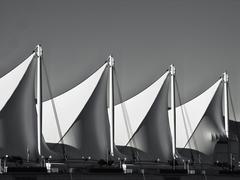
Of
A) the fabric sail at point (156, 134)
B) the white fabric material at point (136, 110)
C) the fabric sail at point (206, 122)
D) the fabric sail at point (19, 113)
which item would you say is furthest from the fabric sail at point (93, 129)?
the fabric sail at point (206, 122)

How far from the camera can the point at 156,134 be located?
44219 millimetres

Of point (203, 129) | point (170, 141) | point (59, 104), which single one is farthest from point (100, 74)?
point (203, 129)

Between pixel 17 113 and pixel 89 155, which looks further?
pixel 89 155

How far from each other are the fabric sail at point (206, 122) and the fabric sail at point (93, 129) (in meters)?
10.3

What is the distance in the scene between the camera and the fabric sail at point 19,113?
112 ft

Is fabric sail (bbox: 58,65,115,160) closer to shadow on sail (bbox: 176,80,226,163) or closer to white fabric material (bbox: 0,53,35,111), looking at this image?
white fabric material (bbox: 0,53,35,111)

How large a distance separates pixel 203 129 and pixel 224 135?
6.14 ft

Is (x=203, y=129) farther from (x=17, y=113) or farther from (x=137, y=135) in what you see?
(x=17, y=113)

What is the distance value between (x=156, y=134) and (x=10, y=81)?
41.2 ft

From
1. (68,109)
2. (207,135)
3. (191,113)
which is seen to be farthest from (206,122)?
(68,109)

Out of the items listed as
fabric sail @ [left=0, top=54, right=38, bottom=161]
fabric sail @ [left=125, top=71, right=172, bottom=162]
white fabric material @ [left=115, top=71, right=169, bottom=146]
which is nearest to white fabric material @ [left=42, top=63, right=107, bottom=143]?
white fabric material @ [left=115, top=71, right=169, bottom=146]

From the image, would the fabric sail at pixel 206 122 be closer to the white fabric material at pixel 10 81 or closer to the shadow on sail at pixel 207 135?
the shadow on sail at pixel 207 135

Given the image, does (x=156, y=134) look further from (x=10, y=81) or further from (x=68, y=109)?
(x=10, y=81)

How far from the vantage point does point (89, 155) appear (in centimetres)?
3950
